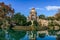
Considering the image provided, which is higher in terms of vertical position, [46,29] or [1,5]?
[1,5]

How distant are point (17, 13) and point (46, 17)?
0.63 m

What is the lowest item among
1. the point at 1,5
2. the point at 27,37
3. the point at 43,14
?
the point at 27,37

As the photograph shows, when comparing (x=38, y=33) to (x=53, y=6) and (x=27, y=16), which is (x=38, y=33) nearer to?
(x=27, y=16)

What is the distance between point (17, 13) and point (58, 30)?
97cm

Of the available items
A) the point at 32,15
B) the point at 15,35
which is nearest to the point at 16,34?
the point at 15,35

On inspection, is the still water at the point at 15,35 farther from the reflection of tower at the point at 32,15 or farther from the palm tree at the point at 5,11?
the reflection of tower at the point at 32,15

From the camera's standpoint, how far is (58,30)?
297 centimetres

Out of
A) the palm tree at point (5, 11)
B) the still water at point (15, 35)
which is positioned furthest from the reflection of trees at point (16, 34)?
the palm tree at point (5, 11)

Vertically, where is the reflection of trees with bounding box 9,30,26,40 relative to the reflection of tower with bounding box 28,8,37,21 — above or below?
below

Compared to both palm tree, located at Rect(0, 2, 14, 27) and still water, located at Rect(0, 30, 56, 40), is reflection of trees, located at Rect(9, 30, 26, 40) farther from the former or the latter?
palm tree, located at Rect(0, 2, 14, 27)

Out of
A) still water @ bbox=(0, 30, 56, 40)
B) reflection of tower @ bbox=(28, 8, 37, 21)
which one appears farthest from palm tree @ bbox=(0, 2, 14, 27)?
reflection of tower @ bbox=(28, 8, 37, 21)

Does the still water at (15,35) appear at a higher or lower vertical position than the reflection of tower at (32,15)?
lower

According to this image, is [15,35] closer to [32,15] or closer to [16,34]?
[16,34]

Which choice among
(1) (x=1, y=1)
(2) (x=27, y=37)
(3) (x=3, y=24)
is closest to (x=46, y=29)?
(2) (x=27, y=37)
